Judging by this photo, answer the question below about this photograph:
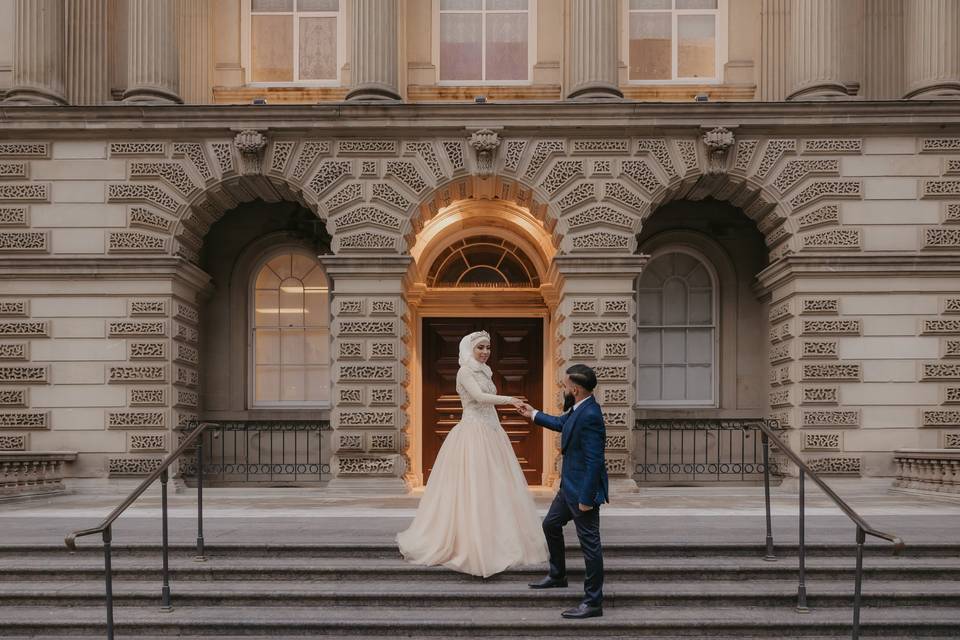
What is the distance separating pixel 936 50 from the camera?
15773 mm

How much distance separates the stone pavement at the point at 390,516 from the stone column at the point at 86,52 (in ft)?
24.0

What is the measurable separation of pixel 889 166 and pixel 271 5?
38.7 feet

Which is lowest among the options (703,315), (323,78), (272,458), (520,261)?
(272,458)

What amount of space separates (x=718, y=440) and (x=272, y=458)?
8.41 m

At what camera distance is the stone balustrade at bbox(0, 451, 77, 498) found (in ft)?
45.4

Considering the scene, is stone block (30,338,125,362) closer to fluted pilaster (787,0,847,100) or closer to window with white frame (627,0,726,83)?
window with white frame (627,0,726,83)

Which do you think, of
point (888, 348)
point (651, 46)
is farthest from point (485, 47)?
point (888, 348)

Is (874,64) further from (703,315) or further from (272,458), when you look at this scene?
(272,458)

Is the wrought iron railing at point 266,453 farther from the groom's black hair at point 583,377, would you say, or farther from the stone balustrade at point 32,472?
the groom's black hair at point 583,377

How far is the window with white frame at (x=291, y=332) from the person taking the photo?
17.9m

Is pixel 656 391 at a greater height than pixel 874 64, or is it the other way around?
pixel 874 64

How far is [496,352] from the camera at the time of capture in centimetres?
1888

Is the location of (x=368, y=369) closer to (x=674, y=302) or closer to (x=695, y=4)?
(x=674, y=302)

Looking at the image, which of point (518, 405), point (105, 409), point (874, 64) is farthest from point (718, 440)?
point (105, 409)
